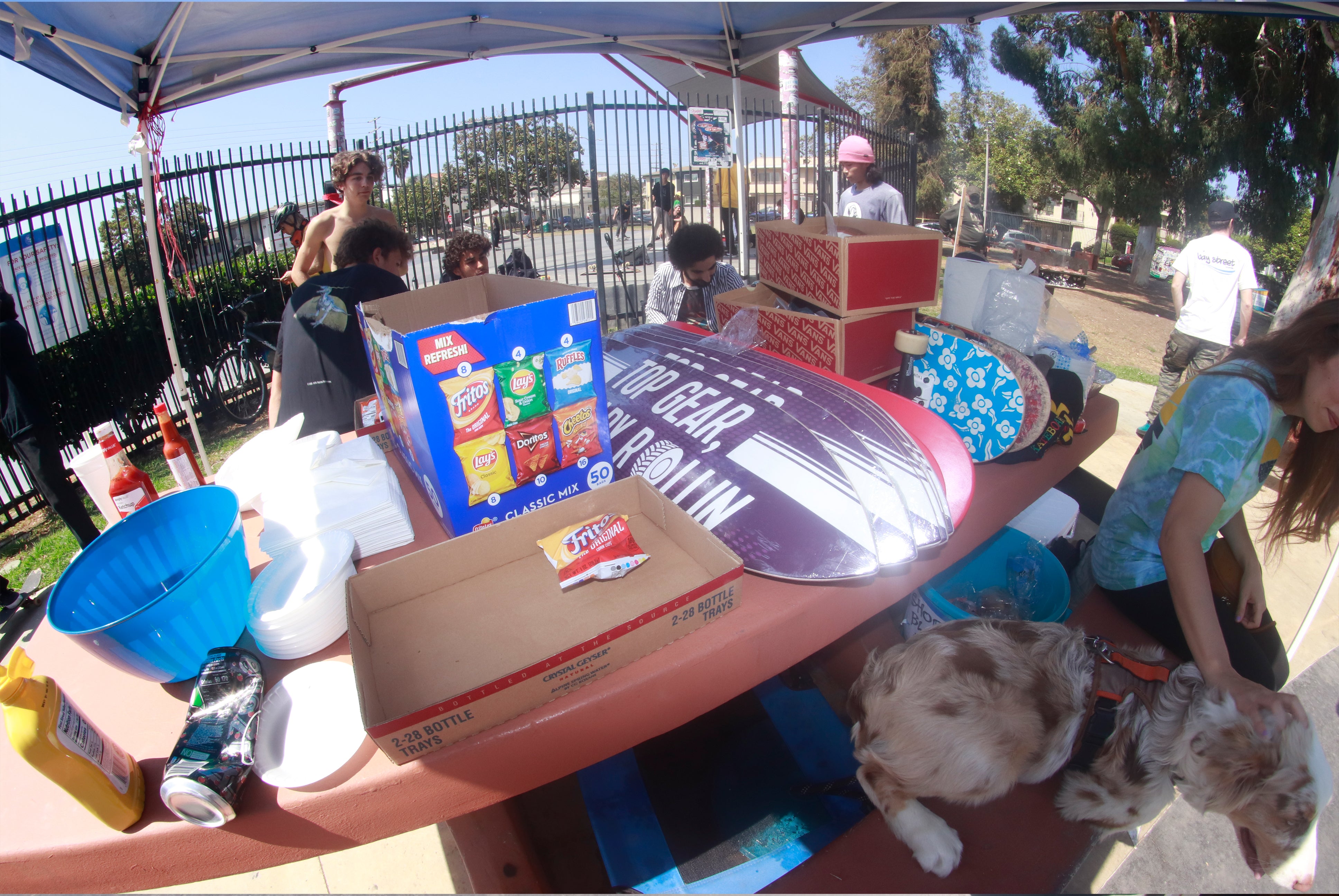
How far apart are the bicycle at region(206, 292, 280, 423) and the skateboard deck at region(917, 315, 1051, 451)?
7247 mm

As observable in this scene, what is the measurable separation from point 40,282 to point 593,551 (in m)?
5.91

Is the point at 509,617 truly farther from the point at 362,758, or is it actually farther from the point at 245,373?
the point at 245,373

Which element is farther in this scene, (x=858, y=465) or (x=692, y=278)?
(x=692, y=278)

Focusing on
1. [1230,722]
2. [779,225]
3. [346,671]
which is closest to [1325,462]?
[1230,722]

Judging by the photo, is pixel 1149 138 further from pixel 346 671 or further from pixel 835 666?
pixel 346 671

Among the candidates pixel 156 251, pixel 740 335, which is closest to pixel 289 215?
pixel 156 251

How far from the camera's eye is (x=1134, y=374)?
7.21 meters

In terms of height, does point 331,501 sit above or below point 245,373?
above

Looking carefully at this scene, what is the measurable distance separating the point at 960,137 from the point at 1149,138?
1802 centimetres

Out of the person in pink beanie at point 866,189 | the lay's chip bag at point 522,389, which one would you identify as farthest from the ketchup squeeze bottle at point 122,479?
the person in pink beanie at point 866,189

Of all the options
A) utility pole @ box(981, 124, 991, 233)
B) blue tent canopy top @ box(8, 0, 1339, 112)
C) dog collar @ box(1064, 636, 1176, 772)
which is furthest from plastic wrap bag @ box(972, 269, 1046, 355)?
utility pole @ box(981, 124, 991, 233)

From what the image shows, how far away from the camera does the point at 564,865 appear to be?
177 cm

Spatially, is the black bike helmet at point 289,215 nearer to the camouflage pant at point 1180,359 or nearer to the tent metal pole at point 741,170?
the tent metal pole at point 741,170

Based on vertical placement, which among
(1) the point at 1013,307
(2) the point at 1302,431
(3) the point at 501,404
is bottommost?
(2) the point at 1302,431
